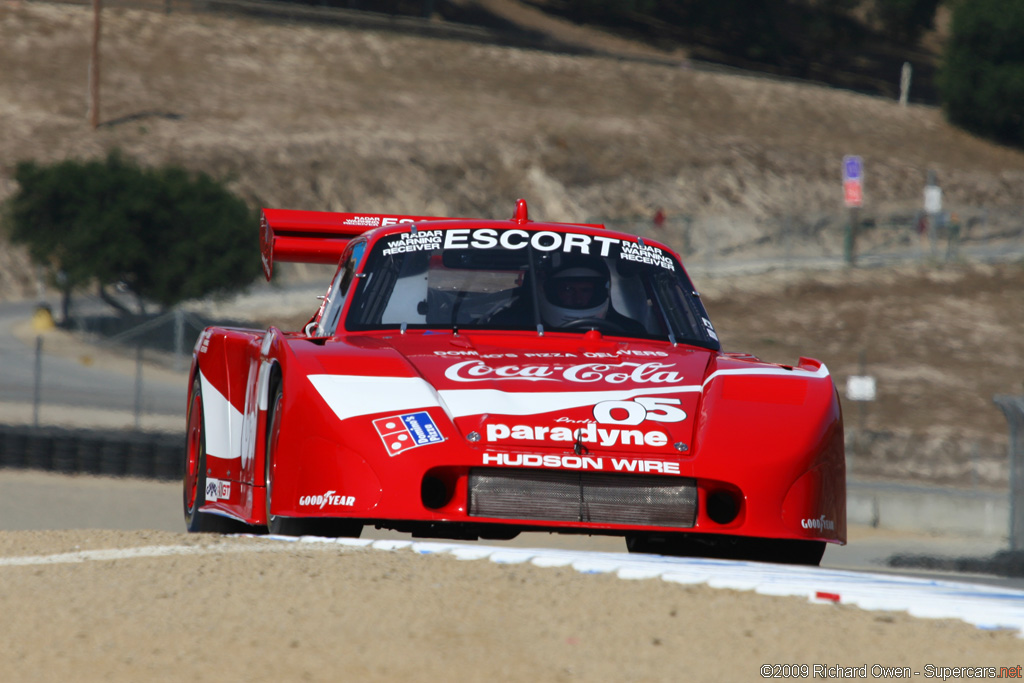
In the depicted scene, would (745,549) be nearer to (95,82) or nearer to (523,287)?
(523,287)

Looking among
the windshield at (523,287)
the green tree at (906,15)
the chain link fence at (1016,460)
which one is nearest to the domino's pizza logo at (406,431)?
the windshield at (523,287)

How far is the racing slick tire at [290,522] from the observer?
5680 millimetres

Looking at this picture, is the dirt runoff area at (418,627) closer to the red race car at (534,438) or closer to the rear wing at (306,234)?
the red race car at (534,438)

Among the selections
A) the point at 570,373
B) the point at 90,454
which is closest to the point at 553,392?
the point at 570,373

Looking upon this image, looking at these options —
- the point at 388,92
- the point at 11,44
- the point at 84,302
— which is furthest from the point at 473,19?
the point at 84,302

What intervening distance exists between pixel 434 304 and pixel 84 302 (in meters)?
34.8

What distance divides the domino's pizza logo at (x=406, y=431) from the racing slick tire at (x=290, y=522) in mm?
369

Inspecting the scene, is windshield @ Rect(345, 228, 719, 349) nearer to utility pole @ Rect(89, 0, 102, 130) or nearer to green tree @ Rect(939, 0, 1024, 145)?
utility pole @ Rect(89, 0, 102, 130)

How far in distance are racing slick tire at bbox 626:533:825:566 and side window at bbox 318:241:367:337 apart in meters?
1.96

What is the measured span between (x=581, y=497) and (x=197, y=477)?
3.28 metres

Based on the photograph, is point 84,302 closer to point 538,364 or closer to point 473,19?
point 538,364

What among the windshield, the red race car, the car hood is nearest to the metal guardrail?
the windshield

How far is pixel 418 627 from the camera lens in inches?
162

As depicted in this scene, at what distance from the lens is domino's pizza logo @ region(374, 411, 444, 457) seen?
5438 mm
